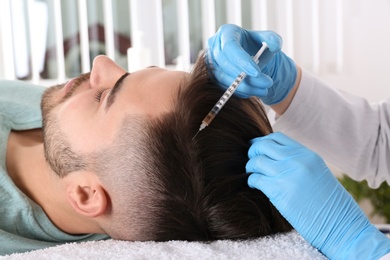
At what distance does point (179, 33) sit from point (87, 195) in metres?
2.37

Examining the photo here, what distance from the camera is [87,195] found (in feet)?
4.43

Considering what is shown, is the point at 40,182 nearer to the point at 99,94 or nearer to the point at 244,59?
the point at 99,94

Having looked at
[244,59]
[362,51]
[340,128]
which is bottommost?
[362,51]

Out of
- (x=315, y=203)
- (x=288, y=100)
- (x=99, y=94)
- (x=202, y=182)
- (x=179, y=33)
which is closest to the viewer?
(x=315, y=203)

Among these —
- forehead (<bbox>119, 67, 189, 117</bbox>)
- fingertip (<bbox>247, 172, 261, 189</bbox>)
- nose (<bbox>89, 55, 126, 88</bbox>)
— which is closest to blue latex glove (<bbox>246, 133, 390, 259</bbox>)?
fingertip (<bbox>247, 172, 261, 189</bbox>)

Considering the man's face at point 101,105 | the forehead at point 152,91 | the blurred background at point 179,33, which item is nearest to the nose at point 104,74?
the man's face at point 101,105

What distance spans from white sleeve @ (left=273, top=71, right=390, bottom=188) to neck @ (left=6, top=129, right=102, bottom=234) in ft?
1.95

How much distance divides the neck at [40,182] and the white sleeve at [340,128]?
59 cm

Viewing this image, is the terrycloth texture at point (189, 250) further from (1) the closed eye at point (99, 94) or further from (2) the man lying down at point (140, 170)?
(1) the closed eye at point (99, 94)

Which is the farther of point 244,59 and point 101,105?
point 101,105

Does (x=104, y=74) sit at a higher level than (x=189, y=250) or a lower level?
higher

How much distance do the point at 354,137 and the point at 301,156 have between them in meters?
0.56

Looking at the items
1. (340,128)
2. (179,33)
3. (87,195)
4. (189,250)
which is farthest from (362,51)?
(189,250)

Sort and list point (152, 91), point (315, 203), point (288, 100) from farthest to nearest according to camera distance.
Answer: point (288, 100)
point (152, 91)
point (315, 203)
